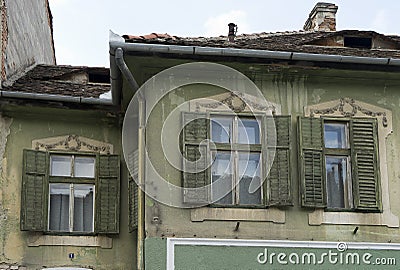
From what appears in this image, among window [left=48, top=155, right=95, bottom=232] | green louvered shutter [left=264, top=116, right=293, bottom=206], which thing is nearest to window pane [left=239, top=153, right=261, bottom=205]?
green louvered shutter [left=264, top=116, right=293, bottom=206]

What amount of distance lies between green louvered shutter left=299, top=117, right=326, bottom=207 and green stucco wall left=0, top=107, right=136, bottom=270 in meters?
3.48

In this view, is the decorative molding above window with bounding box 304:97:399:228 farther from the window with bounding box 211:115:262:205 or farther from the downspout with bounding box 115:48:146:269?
the downspout with bounding box 115:48:146:269

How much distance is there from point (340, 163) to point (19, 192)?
213 inches

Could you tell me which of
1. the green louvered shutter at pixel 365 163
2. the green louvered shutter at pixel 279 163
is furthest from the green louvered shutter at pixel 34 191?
the green louvered shutter at pixel 365 163

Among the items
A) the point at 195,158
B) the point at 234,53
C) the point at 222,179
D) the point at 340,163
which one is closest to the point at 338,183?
the point at 340,163

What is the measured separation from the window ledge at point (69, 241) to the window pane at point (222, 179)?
9.69 feet

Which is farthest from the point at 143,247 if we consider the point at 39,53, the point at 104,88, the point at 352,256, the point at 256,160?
the point at 39,53

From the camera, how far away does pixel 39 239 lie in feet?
47.9

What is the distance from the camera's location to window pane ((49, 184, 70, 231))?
582 inches

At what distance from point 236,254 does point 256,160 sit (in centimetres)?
147

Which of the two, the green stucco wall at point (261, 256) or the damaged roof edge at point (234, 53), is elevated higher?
the damaged roof edge at point (234, 53)

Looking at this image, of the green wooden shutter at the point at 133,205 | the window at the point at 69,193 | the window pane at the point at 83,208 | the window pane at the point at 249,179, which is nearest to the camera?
the window pane at the point at 249,179

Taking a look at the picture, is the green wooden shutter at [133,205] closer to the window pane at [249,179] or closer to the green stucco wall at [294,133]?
the green stucco wall at [294,133]

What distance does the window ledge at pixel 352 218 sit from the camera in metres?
12.7
